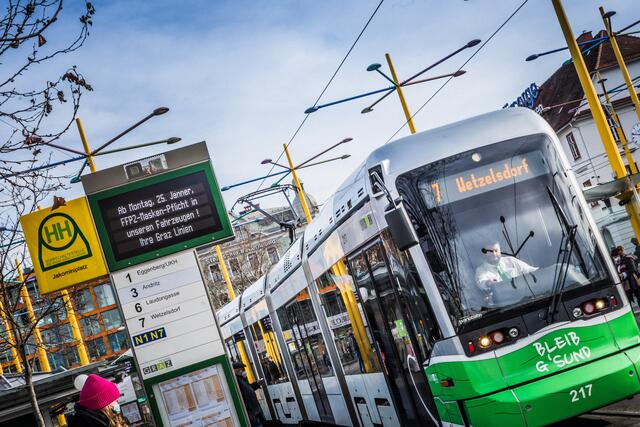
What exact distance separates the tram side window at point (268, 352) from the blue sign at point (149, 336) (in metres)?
6.87

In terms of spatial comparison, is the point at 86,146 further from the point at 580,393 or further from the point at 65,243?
the point at 580,393

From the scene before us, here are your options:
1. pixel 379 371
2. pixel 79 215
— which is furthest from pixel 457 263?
pixel 79 215

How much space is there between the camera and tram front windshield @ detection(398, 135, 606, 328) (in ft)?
23.4

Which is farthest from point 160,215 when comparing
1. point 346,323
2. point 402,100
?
point 402,100

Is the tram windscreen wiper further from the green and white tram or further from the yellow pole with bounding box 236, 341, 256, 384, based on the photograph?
the yellow pole with bounding box 236, 341, 256, 384

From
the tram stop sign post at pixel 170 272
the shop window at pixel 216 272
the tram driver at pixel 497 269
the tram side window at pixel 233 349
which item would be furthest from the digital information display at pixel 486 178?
the shop window at pixel 216 272

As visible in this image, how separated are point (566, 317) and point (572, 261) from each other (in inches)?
21.8

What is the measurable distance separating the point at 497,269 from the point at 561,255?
2.22 ft

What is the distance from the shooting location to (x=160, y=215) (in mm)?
9148

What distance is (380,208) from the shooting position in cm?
797

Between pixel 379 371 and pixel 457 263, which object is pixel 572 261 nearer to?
pixel 457 263

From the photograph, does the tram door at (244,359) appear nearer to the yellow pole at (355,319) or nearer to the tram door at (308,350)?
the tram door at (308,350)

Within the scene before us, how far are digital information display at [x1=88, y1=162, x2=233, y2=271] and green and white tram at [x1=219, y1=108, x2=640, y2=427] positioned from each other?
1878 mm

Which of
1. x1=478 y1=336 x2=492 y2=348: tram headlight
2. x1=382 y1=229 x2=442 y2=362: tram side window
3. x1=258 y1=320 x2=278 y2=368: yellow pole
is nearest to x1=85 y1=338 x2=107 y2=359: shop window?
x1=258 y1=320 x2=278 y2=368: yellow pole
